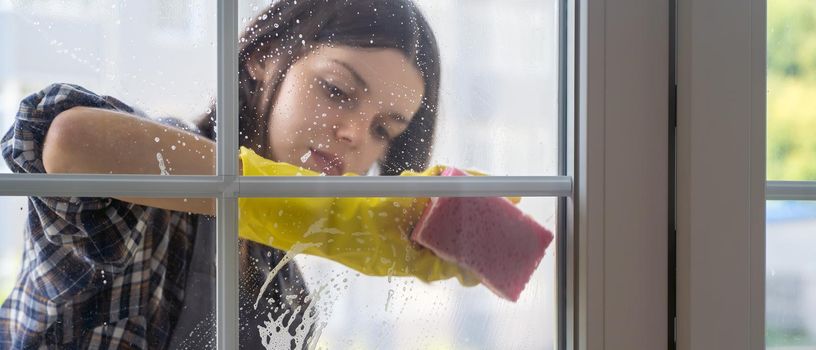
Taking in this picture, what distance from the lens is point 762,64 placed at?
0.76 m

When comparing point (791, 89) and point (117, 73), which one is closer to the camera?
point (117, 73)

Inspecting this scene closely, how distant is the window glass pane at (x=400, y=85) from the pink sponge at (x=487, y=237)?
1.9 inches

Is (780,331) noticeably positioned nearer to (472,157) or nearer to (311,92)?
(472,157)

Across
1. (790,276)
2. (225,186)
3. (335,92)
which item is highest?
(335,92)

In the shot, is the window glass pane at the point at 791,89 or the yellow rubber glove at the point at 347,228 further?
the window glass pane at the point at 791,89

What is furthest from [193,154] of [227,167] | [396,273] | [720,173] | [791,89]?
[791,89]

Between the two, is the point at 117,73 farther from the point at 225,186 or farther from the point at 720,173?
the point at 720,173

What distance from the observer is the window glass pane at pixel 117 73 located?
0.64m

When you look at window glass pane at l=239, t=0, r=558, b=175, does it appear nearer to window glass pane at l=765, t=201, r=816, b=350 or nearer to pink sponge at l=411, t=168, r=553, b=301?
pink sponge at l=411, t=168, r=553, b=301

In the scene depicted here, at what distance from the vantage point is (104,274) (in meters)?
0.66

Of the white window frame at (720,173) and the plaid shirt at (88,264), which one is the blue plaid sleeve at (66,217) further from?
the white window frame at (720,173)

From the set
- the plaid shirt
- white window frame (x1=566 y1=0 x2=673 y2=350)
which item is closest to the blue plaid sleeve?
the plaid shirt

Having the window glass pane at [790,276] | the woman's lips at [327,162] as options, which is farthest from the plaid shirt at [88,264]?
the window glass pane at [790,276]

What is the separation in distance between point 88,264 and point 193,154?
0.51ft
